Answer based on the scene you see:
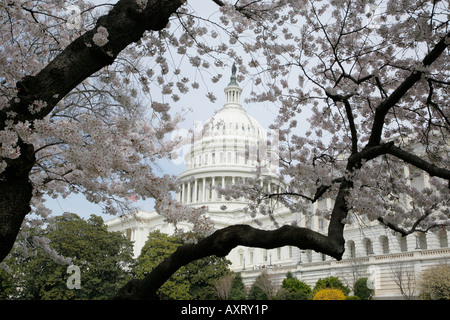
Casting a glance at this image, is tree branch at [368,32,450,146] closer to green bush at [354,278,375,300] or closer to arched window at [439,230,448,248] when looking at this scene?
green bush at [354,278,375,300]

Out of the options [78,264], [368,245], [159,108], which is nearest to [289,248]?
[368,245]

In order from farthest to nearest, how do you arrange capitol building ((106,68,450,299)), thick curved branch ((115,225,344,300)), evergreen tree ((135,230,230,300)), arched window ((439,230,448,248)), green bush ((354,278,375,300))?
arched window ((439,230,448,248))
evergreen tree ((135,230,230,300))
green bush ((354,278,375,300))
capitol building ((106,68,450,299))
thick curved branch ((115,225,344,300))

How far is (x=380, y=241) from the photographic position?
46.5m

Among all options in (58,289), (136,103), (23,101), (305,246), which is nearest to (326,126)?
(136,103)

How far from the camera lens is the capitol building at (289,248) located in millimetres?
14823

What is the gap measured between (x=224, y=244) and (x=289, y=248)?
56.1m

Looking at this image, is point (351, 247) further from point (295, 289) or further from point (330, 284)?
point (295, 289)

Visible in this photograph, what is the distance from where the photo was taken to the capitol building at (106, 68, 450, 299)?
1482 cm

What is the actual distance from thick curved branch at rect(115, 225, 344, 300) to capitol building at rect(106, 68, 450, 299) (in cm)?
479

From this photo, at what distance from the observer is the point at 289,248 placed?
59.3 meters

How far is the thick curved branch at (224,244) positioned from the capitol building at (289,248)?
4792mm

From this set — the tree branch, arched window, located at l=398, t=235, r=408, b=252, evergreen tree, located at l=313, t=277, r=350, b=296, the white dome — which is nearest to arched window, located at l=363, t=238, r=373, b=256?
arched window, located at l=398, t=235, r=408, b=252
